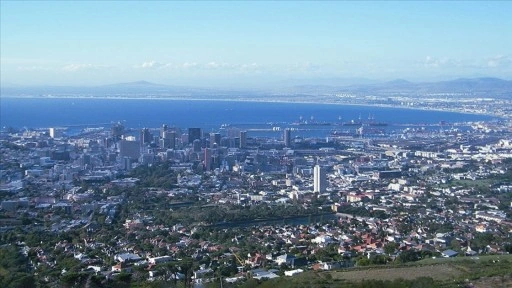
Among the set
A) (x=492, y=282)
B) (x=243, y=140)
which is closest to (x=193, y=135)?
(x=243, y=140)

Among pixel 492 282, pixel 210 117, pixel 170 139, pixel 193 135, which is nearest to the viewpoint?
pixel 492 282

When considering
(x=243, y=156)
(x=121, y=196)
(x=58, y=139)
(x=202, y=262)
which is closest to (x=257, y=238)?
(x=202, y=262)

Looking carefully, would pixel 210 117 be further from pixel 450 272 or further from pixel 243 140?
pixel 450 272

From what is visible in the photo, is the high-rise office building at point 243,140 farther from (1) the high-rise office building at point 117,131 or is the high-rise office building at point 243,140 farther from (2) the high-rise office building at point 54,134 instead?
(2) the high-rise office building at point 54,134

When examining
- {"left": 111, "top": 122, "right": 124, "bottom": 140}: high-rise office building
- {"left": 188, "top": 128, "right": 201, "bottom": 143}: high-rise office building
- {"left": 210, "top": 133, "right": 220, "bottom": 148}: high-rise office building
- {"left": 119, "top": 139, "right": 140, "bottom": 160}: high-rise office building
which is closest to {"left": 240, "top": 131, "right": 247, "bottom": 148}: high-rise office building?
{"left": 210, "top": 133, "right": 220, "bottom": 148}: high-rise office building

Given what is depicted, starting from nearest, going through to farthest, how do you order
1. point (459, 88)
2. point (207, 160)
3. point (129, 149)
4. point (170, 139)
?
point (207, 160)
point (129, 149)
point (170, 139)
point (459, 88)

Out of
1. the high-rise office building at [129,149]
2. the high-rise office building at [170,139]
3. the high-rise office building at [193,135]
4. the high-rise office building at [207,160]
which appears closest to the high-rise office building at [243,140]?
the high-rise office building at [193,135]

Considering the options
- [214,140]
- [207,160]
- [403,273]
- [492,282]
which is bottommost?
[207,160]

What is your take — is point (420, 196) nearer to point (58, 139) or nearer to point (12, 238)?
point (12, 238)

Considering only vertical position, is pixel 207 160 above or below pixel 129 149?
below
